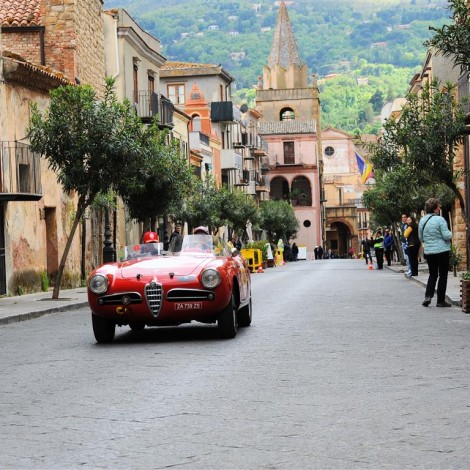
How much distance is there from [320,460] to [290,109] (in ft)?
417

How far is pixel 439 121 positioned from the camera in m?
30.6

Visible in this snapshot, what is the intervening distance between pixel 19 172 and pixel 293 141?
9473 centimetres

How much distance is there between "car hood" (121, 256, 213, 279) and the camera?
48.8ft

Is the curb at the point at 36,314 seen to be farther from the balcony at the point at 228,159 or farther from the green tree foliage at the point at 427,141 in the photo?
the balcony at the point at 228,159

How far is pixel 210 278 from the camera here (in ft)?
48.2

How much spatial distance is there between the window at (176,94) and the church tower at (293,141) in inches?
1531

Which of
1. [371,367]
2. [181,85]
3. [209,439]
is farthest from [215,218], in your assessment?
[209,439]

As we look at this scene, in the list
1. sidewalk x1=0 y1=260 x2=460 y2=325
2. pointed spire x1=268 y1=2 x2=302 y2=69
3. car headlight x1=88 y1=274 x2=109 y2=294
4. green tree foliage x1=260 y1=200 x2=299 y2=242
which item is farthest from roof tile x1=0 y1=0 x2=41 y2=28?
pointed spire x1=268 y1=2 x2=302 y2=69

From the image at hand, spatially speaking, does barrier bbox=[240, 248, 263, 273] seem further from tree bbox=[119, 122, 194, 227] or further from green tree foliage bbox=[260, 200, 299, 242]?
green tree foliage bbox=[260, 200, 299, 242]

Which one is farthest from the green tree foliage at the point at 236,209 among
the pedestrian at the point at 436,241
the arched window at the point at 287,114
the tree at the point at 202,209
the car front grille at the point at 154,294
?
the arched window at the point at 287,114

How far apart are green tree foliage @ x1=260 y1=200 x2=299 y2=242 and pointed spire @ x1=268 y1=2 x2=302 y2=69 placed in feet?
107

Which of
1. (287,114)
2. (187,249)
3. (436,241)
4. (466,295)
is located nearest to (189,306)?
(187,249)

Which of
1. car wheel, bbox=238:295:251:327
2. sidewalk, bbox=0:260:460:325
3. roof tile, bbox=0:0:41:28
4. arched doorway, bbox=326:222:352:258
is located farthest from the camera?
arched doorway, bbox=326:222:352:258

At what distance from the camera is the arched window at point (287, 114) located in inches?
5236
